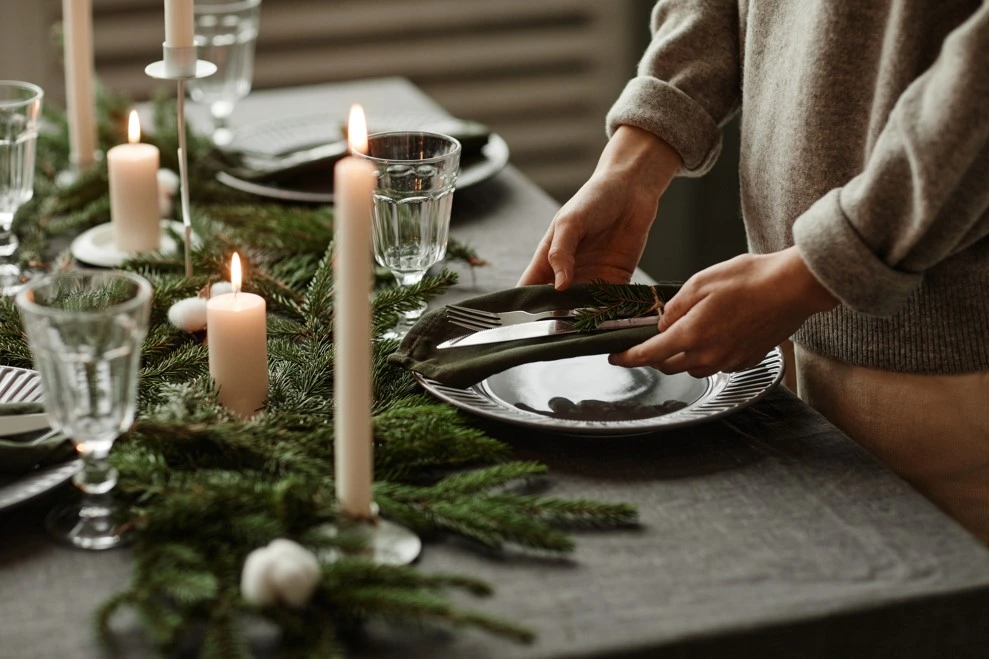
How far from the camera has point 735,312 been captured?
862mm

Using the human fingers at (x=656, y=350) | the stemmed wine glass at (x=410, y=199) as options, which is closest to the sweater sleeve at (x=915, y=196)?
the human fingers at (x=656, y=350)

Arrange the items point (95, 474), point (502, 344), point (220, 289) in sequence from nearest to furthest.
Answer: point (95, 474), point (502, 344), point (220, 289)

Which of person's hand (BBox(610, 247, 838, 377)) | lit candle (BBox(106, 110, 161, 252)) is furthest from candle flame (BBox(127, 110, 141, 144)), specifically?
person's hand (BBox(610, 247, 838, 377))

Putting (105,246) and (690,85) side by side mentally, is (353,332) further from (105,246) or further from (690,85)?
(105,246)

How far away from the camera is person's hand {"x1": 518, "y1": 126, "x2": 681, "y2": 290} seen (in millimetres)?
1056

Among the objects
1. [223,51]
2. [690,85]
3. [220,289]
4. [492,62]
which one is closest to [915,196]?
[690,85]

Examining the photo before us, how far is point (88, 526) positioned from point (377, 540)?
0.65 feet

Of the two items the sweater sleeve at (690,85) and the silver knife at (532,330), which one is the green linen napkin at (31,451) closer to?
the silver knife at (532,330)

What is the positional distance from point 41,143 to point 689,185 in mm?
1799

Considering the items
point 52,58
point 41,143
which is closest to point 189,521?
point 41,143

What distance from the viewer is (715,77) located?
1.16m

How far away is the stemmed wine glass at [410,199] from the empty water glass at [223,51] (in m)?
0.66

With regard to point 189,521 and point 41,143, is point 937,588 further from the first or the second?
point 41,143

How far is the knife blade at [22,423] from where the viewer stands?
2.63ft
